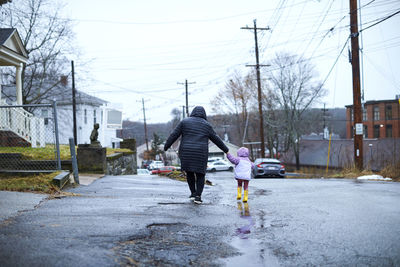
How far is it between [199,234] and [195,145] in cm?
271

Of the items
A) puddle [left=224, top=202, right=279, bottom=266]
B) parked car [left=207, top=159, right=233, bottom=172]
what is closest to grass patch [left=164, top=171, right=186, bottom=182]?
puddle [left=224, top=202, right=279, bottom=266]

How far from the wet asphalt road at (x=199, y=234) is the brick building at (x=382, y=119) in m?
59.3

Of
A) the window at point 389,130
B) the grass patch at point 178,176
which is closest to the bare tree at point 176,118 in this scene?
the window at point 389,130

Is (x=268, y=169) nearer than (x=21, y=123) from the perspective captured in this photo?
No

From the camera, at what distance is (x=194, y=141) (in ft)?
24.2

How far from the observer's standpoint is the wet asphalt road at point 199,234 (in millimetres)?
3797

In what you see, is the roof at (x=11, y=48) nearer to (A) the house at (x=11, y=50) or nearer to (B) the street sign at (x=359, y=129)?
(A) the house at (x=11, y=50)

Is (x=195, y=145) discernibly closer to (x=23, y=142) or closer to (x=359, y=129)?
(x=23, y=142)

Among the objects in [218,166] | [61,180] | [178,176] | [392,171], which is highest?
[61,180]

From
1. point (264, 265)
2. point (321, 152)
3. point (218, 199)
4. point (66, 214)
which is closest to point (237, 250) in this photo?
point (264, 265)

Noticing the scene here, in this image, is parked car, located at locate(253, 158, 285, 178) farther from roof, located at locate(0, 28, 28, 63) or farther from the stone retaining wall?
roof, located at locate(0, 28, 28, 63)

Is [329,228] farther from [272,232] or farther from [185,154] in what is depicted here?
[185,154]

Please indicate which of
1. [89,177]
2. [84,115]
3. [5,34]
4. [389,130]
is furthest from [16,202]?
[389,130]

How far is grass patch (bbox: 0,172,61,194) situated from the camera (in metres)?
7.98
